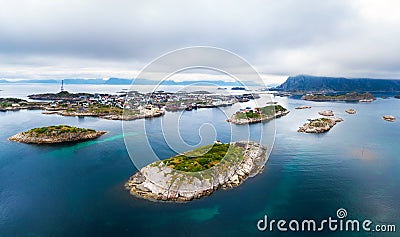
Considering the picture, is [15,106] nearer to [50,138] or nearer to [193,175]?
[50,138]

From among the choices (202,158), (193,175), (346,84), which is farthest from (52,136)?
(346,84)

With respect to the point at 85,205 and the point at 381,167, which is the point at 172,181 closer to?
the point at 85,205

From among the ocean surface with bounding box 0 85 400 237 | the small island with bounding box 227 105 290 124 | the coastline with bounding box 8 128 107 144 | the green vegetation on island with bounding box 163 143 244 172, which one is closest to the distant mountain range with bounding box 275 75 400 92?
the small island with bounding box 227 105 290 124

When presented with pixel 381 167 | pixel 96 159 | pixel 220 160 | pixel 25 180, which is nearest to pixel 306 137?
pixel 381 167

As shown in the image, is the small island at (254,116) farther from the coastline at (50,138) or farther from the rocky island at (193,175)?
the coastline at (50,138)

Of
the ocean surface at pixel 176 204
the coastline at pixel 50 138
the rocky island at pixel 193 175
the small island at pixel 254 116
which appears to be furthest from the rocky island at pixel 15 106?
the rocky island at pixel 193 175
